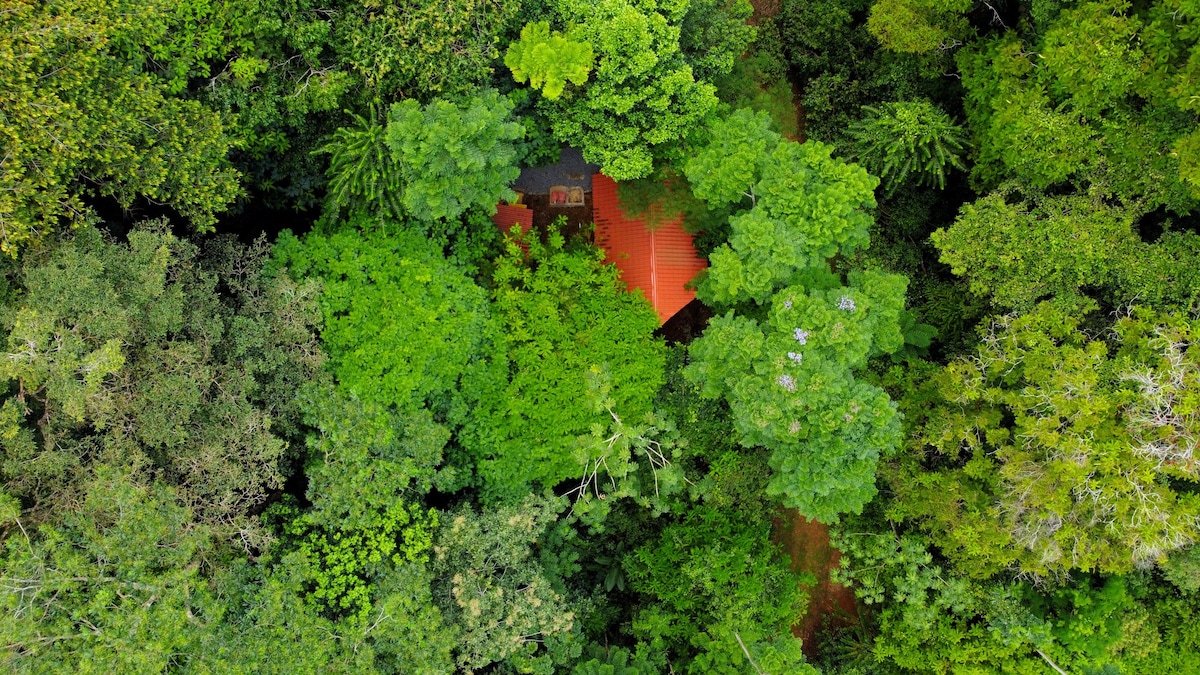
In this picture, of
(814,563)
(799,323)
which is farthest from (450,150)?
(814,563)

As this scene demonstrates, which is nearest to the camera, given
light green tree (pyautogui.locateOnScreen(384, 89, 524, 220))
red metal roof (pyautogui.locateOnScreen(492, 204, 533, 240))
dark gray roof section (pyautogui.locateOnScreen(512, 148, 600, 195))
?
light green tree (pyautogui.locateOnScreen(384, 89, 524, 220))

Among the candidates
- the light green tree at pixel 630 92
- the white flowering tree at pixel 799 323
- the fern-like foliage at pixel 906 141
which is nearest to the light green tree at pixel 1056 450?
the white flowering tree at pixel 799 323

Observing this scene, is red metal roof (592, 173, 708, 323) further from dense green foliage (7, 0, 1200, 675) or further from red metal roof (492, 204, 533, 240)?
red metal roof (492, 204, 533, 240)

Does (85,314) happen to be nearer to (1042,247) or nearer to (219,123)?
(219,123)

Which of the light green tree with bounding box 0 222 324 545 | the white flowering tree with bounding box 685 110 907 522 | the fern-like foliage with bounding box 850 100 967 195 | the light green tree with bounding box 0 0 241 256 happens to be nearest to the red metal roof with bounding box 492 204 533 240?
the light green tree with bounding box 0 222 324 545

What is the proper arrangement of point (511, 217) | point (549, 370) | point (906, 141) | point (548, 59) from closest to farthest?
point (548, 59) → point (549, 370) → point (906, 141) → point (511, 217)

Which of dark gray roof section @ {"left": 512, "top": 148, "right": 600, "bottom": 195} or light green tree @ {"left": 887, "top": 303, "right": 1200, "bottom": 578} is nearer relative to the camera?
light green tree @ {"left": 887, "top": 303, "right": 1200, "bottom": 578}

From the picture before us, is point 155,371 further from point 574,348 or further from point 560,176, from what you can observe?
point 560,176
